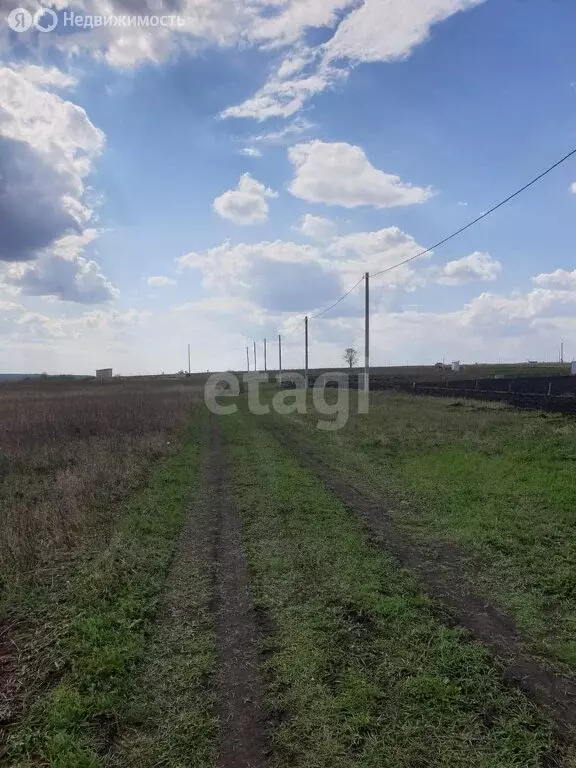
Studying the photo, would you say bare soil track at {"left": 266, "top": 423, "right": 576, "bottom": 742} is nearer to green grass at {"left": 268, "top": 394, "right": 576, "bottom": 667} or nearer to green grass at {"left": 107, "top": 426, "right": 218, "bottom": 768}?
green grass at {"left": 268, "top": 394, "right": 576, "bottom": 667}

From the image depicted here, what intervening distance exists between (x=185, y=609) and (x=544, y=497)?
19.4ft

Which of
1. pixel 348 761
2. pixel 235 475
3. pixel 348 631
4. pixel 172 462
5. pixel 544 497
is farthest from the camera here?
pixel 172 462

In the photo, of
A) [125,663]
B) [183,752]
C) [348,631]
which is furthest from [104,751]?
[348,631]

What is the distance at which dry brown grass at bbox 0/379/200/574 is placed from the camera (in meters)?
6.52

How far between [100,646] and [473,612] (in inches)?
126

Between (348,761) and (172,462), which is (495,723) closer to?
(348,761)

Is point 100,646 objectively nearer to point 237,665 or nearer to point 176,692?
point 176,692

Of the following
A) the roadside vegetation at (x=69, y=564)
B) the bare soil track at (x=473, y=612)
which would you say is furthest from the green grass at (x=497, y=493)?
the roadside vegetation at (x=69, y=564)

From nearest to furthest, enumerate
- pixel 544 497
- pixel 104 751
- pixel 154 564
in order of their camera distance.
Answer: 1. pixel 104 751
2. pixel 154 564
3. pixel 544 497

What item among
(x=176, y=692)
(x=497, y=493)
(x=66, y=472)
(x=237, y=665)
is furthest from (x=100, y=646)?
(x=66, y=472)

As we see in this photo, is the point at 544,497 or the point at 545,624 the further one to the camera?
the point at 544,497

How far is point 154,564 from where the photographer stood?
582cm

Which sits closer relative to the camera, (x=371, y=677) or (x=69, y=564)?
(x=371, y=677)

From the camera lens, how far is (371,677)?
3547 mm
